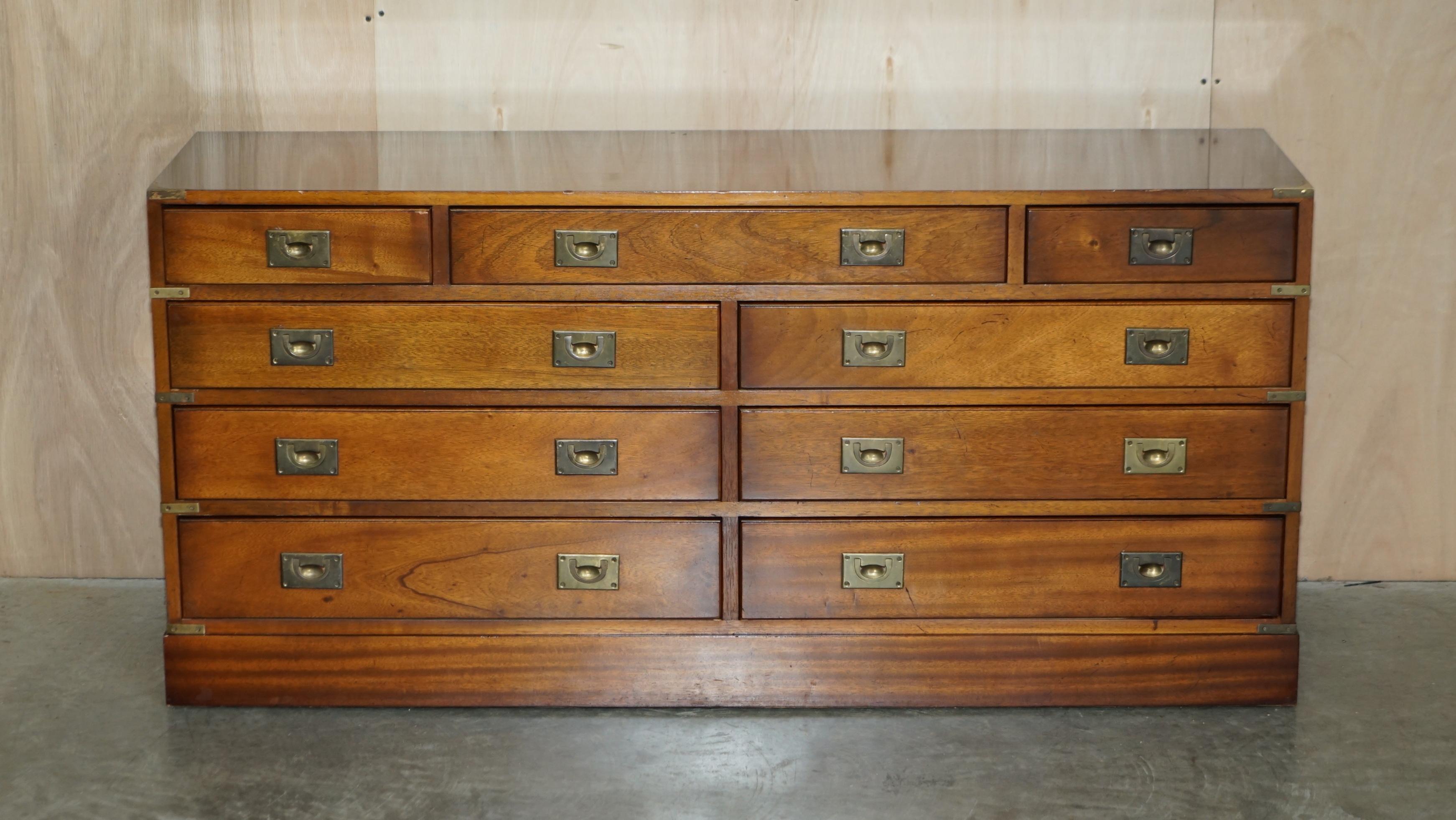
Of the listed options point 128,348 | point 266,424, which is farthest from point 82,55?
point 266,424

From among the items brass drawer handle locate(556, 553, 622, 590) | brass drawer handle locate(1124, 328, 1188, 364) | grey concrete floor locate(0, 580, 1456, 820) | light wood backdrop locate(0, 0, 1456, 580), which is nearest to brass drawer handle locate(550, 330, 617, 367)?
brass drawer handle locate(556, 553, 622, 590)

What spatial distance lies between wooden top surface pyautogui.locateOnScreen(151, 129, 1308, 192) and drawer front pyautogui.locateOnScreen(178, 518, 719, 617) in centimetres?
61

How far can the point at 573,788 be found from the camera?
6.92 feet

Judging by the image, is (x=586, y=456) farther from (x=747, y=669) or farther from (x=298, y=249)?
(x=298, y=249)

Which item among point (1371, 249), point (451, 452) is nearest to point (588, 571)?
point (451, 452)

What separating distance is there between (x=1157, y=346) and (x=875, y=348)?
0.50 m

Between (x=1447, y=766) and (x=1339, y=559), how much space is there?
102 centimetres

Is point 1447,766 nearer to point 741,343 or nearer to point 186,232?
point 741,343

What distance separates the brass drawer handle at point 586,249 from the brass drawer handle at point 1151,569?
1.07m

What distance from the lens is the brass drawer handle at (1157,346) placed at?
7.59 feet

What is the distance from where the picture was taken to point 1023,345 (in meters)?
2.32

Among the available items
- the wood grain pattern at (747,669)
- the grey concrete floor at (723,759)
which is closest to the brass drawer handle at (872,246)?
the wood grain pattern at (747,669)

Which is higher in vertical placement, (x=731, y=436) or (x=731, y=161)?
(x=731, y=161)

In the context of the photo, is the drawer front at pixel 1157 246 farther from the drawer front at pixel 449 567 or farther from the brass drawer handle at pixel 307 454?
the brass drawer handle at pixel 307 454
